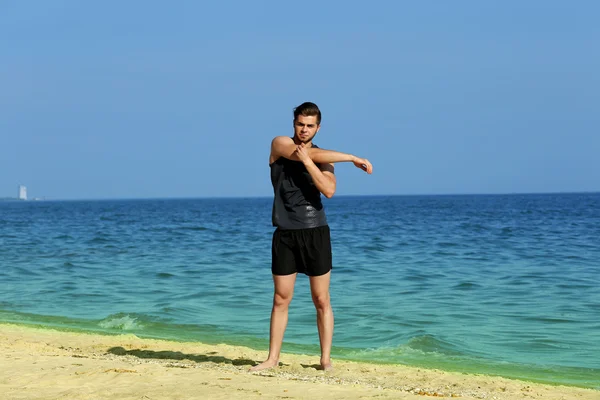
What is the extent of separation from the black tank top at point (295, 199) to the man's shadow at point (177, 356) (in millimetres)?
1661

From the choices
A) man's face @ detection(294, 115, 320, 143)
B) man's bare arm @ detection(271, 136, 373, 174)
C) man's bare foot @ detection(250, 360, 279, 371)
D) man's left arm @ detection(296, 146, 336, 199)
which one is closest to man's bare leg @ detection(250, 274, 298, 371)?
man's bare foot @ detection(250, 360, 279, 371)

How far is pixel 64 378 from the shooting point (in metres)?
6.17

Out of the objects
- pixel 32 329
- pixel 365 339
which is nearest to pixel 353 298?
pixel 365 339

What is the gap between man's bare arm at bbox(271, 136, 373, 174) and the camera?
246 inches

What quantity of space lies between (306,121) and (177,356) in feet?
9.76

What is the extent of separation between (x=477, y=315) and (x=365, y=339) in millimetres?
2349

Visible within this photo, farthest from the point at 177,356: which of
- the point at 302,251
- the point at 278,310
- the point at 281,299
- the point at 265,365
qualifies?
the point at 302,251

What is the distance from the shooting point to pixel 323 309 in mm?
6738

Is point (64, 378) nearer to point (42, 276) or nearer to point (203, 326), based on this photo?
point (203, 326)

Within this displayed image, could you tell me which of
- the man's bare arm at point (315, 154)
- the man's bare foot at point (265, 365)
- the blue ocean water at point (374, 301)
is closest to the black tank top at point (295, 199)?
the man's bare arm at point (315, 154)

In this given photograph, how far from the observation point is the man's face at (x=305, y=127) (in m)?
6.43

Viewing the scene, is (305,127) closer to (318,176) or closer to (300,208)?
(318,176)

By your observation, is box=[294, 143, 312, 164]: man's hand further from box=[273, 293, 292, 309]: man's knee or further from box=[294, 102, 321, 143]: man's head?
box=[273, 293, 292, 309]: man's knee

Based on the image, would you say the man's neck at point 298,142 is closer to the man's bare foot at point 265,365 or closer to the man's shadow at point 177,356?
the man's bare foot at point 265,365
